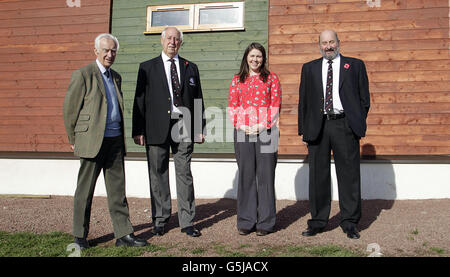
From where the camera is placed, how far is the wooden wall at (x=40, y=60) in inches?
278

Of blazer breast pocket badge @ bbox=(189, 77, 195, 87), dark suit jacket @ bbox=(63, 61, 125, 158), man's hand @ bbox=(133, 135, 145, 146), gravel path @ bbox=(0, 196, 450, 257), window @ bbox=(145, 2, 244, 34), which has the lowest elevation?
gravel path @ bbox=(0, 196, 450, 257)

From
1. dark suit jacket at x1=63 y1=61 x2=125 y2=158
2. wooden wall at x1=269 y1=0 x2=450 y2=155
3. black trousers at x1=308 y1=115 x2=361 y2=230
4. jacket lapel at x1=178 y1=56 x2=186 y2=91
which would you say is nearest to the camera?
dark suit jacket at x1=63 y1=61 x2=125 y2=158

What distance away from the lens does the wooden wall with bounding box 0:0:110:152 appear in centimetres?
706

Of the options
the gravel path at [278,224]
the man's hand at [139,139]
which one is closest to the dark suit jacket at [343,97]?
the gravel path at [278,224]

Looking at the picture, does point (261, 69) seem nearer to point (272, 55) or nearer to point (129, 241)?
point (129, 241)

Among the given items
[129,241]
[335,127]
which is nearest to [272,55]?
[335,127]

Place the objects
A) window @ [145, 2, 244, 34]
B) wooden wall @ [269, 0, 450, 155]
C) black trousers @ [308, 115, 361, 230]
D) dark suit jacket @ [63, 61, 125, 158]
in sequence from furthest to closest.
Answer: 1. window @ [145, 2, 244, 34]
2. wooden wall @ [269, 0, 450, 155]
3. black trousers @ [308, 115, 361, 230]
4. dark suit jacket @ [63, 61, 125, 158]

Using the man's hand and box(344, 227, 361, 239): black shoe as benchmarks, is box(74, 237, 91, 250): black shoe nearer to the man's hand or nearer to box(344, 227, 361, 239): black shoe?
the man's hand

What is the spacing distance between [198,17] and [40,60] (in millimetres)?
3269

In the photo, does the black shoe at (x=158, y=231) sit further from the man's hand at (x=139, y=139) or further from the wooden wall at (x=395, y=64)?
the wooden wall at (x=395, y=64)

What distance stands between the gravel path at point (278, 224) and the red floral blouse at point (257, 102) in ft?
4.02

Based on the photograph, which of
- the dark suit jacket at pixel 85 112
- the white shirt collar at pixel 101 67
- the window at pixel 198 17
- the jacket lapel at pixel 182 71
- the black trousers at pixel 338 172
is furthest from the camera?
the window at pixel 198 17

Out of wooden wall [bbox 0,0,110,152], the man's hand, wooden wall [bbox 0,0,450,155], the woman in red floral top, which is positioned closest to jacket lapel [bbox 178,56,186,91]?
the woman in red floral top

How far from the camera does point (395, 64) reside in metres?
6.17
